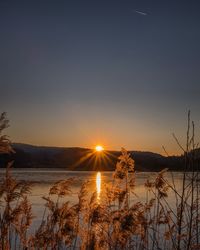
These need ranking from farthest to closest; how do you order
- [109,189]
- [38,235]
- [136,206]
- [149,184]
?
[149,184]
[109,189]
[38,235]
[136,206]

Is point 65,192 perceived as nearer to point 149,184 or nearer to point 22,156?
point 149,184

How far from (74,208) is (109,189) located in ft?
2.60

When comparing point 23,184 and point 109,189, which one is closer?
point 23,184

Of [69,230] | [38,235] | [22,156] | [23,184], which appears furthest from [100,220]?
[22,156]

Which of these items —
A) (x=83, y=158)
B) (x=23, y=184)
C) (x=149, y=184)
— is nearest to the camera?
(x=23, y=184)

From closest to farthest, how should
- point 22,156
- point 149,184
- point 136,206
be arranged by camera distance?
point 136,206, point 149,184, point 22,156

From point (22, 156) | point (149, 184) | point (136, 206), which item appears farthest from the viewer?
point (22, 156)

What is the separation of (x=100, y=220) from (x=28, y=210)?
4.29 feet

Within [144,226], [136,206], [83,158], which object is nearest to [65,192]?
[144,226]

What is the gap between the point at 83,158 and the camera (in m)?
165

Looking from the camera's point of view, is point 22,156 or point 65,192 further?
point 22,156

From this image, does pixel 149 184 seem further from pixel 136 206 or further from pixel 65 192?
pixel 136 206

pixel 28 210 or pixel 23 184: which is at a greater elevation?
pixel 23 184

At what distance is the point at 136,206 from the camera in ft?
23.0
